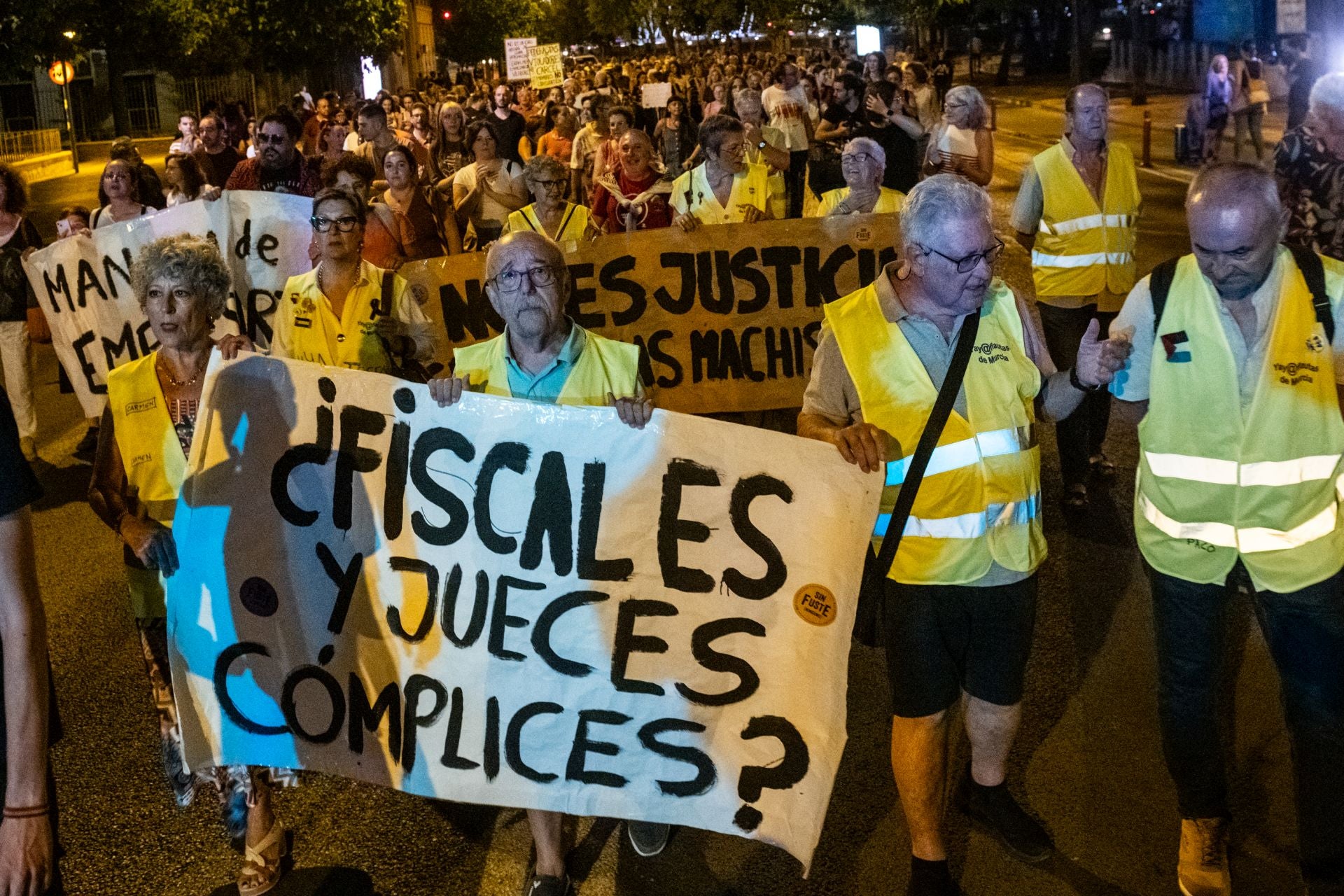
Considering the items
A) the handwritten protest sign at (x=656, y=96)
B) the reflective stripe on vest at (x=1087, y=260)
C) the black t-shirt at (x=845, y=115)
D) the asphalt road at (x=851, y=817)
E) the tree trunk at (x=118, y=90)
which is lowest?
the asphalt road at (x=851, y=817)

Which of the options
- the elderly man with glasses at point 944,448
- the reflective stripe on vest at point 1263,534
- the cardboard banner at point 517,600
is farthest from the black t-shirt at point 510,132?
the reflective stripe on vest at point 1263,534

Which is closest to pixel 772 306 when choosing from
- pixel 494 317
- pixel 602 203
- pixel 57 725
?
pixel 494 317

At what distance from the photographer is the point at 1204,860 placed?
3582 mm

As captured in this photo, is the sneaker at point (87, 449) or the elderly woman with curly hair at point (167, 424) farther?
the sneaker at point (87, 449)

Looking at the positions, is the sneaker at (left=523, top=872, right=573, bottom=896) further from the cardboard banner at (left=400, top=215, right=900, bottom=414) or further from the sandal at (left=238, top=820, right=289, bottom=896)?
the cardboard banner at (left=400, top=215, right=900, bottom=414)

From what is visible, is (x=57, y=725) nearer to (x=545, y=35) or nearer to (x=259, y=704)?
(x=259, y=704)

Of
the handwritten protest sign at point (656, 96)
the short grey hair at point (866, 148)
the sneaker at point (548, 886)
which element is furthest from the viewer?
the handwritten protest sign at point (656, 96)

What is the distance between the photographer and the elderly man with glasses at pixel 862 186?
6734 mm

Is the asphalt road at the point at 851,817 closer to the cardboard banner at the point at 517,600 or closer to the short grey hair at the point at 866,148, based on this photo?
the cardboard banner at the point at 517,600

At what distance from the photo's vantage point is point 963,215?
334 centimetres

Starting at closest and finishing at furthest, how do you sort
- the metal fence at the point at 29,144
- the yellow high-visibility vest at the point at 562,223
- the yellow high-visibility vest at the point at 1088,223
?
the yellow high-visibility vest at the point at 1088,223 < the yellow high-visibility vest at the point at 562,223 < the metal fence at the point at 29,144

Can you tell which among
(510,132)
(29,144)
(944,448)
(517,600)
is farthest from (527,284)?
(29,144)

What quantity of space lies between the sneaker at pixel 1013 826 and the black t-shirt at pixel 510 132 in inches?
Answer: 413

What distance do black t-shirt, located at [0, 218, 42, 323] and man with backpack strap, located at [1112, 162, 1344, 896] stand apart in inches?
259
